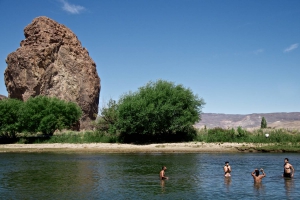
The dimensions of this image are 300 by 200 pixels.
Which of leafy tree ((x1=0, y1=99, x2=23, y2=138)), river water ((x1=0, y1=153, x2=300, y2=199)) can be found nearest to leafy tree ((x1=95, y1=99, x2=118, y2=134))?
leafy tree ((x1=0, y1=99, x2=23, y2=138))

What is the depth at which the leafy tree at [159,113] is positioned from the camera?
1998 inches

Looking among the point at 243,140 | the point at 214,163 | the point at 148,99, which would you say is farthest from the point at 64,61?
the point at 214,163

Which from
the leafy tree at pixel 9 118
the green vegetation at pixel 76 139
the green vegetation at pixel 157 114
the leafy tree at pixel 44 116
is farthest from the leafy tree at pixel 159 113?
the leafy tree at pixel 9 118

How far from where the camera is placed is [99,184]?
2227cm

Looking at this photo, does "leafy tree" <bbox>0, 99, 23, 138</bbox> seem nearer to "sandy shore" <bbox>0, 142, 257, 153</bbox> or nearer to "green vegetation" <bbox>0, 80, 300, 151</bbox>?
"green vegetation" <bbox>0, 80, 300, 151</bbox>

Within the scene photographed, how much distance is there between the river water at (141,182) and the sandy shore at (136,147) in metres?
12.8

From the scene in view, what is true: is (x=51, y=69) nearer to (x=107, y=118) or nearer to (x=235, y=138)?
(x=107, y=118)

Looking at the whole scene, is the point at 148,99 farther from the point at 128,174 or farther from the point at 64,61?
the point at 64,61

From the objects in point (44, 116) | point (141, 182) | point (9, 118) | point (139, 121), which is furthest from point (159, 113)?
point (141, 182)

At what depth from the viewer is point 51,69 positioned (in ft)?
272

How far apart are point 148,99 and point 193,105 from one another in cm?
756

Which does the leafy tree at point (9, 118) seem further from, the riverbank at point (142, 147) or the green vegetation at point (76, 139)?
the riverbank at point (142, 147)

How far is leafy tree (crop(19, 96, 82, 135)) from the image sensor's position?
54781 millimetres

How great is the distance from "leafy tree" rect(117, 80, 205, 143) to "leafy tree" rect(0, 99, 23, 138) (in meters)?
18.1
